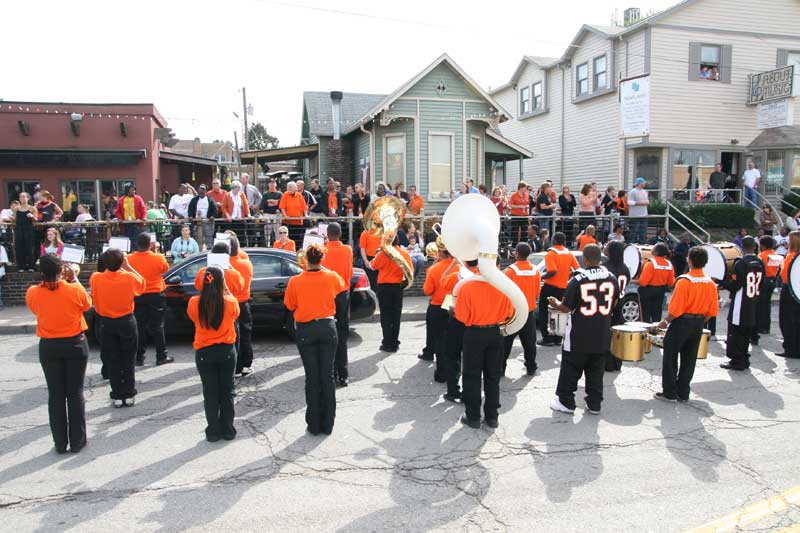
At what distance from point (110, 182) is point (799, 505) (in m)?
21.8

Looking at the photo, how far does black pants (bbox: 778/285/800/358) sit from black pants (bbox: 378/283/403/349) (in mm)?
5758

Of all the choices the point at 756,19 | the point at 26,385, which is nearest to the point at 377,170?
the point at 26,385

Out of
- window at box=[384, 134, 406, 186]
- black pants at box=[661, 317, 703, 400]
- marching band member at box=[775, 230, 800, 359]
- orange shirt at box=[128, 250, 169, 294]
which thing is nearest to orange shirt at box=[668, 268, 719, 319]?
black pants at box=[661, 317, 703, 400]

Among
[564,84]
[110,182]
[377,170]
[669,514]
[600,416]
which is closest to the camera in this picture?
[669,514]

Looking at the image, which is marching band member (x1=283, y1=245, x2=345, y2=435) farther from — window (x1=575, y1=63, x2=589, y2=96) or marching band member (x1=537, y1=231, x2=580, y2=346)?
window (x1=575, y1=63, x2=589, y2=96)

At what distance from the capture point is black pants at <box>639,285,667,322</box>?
9500 mm

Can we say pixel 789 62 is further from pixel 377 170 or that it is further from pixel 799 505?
pixel 799 505

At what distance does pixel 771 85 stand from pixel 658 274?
16272 mm

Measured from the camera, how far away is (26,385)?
761cm

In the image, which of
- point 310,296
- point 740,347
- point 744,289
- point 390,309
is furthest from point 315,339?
point 744,289

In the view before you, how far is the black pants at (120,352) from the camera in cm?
671

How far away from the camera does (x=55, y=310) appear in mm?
5480

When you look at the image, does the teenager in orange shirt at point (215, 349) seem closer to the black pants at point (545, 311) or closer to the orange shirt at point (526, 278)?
the orange shirt at point (526, 278)

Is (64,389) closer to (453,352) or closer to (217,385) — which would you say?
(217,385)
